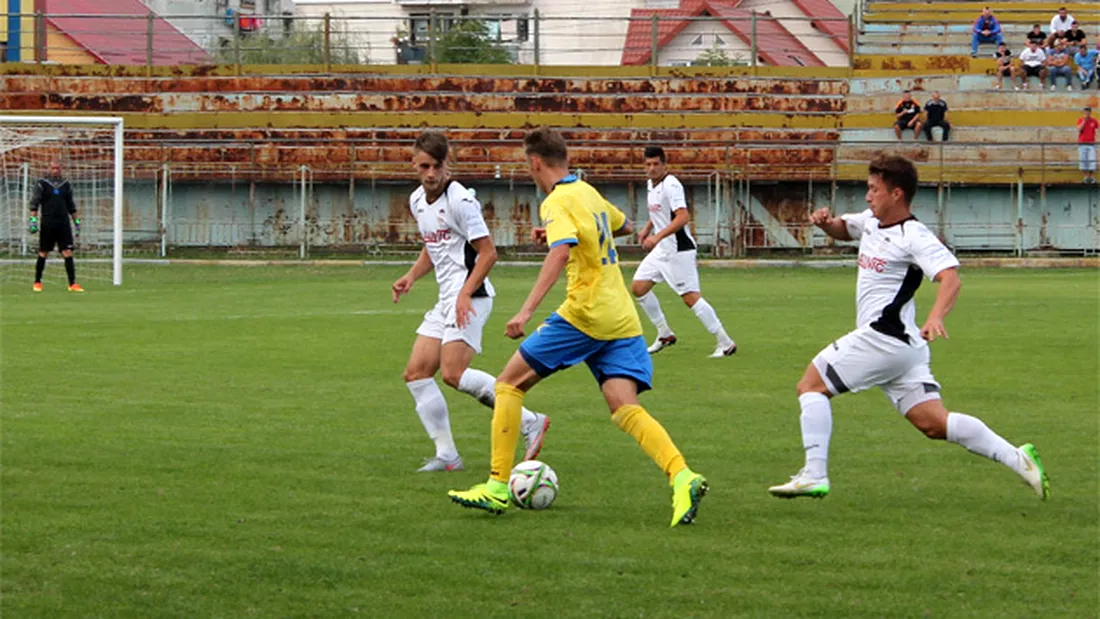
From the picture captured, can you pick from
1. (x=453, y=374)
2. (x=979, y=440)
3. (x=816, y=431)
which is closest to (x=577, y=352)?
(x=816, y=431)

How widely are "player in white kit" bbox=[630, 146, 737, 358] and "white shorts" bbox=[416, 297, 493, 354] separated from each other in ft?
22.0

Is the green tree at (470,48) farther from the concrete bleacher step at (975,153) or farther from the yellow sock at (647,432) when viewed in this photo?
the yellow sock at (647,432)

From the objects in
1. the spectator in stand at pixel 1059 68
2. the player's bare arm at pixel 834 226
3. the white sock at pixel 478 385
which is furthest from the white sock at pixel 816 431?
the spectator in stand at pixel 1059 68

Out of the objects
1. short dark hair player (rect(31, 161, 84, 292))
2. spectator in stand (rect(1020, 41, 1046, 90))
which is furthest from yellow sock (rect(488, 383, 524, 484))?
spectator in stand (rect(1020, 41, 1046, 90))

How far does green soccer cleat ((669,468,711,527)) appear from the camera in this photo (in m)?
7.23

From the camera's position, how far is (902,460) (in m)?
9.32

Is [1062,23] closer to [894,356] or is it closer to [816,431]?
[894,356]

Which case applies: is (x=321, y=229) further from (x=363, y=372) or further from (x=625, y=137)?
(x=363, y=372)

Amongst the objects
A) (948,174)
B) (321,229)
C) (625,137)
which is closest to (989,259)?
(948,174)

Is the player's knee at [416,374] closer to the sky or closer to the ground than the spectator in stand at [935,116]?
closer to the ground

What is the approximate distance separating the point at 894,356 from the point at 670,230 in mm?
7855

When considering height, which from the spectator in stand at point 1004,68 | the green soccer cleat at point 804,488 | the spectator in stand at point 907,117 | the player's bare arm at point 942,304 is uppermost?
the spectator in stand at point 1004,68

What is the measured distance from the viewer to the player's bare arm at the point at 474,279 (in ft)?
27.9

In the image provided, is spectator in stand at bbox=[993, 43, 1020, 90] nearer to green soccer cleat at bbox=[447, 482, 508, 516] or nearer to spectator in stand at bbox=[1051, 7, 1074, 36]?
spectator in stand at bbox=[1051, 7, 1074, 36]
